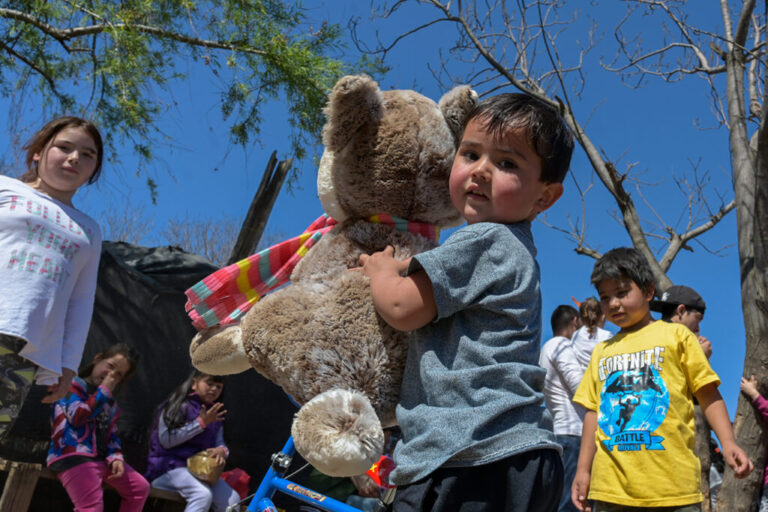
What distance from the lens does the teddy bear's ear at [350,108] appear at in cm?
151

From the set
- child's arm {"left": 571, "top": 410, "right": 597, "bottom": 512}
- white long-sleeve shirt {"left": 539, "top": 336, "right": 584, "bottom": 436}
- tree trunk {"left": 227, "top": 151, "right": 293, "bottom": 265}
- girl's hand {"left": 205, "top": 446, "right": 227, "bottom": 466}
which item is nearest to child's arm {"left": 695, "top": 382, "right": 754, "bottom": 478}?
child's arm {"left": 571, "top": 410, "right": 597, "bottom": 512}

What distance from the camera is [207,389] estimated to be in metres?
4.32

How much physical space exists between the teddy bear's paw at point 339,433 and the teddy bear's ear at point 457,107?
711 mm

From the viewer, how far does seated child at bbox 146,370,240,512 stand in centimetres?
406

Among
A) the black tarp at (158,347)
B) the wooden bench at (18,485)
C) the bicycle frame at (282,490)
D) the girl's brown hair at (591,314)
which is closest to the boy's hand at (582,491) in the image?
the bicycle frame at (282,490)

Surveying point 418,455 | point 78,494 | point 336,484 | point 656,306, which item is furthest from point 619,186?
point 418,455

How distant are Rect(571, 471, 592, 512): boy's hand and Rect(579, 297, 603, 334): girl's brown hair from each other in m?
1.85

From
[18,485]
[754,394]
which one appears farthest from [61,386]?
[754,394]

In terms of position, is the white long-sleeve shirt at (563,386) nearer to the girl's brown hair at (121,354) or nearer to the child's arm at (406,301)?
the girl's brown hair at (121,354)

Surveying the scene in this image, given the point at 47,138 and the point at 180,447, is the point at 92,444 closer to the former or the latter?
the point at 180,447

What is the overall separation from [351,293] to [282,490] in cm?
144

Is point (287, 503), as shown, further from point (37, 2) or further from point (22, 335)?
point (37, 2)

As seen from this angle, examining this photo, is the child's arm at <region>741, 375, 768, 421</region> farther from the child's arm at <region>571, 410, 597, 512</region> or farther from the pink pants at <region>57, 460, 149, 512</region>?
the pink pants at <region>57, 460, 149, 512</region>

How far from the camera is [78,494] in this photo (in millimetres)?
3590
